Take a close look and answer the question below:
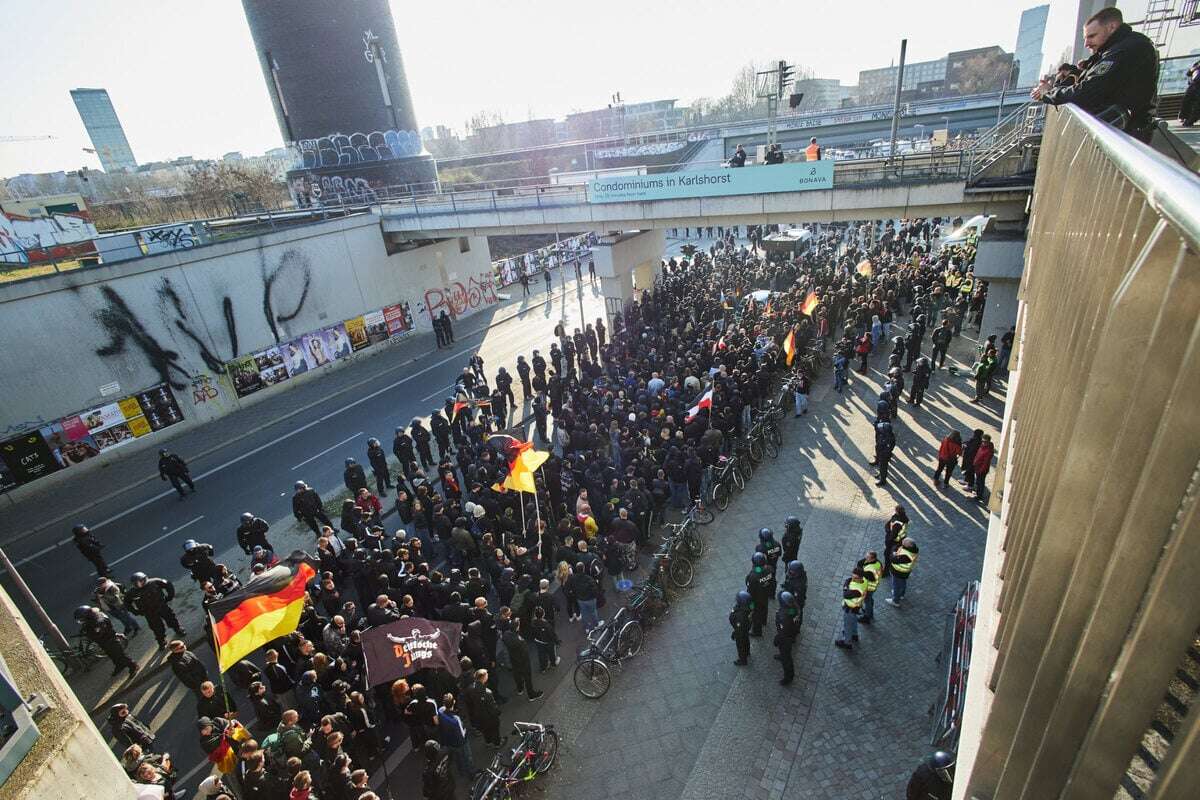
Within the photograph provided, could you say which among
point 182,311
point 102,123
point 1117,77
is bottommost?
point 182,311

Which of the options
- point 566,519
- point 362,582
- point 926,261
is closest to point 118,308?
point 362,582

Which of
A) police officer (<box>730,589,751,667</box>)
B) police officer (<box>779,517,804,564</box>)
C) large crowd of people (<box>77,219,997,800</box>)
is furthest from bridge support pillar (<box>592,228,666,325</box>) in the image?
police officer (<box>730,589,751,667</box>)

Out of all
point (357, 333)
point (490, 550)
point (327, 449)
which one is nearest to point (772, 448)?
point (490, 550)

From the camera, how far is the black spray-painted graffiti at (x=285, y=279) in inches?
895

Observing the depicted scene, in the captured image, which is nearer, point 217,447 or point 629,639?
point 629,639

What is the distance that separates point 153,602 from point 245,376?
13.9 m

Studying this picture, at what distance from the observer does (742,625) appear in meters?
8.77

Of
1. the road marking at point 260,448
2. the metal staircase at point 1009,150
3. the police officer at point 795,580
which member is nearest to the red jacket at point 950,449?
the police officer at point 795,580

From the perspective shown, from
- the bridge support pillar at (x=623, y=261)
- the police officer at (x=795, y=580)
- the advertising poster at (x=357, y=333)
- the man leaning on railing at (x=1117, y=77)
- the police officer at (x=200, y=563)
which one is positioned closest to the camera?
the man leaning on railing at (x=1117, y=77)

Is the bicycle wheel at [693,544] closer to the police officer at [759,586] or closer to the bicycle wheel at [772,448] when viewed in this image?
the police officer at [759,586]

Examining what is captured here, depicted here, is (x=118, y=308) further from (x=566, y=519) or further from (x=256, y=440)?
(x=566, y=519)

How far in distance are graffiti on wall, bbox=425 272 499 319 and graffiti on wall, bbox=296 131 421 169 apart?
388 inches

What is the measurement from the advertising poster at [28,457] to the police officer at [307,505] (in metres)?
10.3

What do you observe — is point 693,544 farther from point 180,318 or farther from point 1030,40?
point 1030,40
